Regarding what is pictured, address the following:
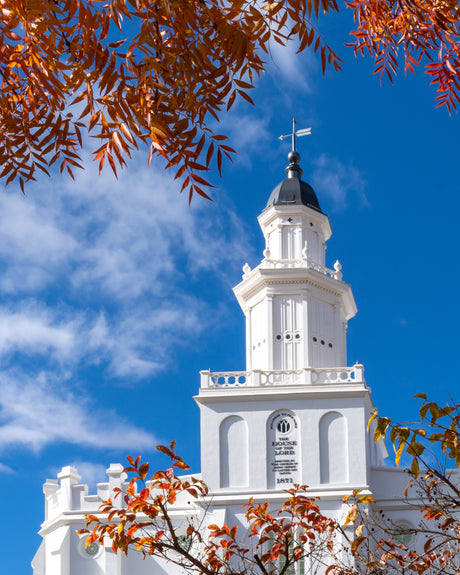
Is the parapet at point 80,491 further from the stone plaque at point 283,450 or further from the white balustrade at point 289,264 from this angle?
the white balustrade at point 289,264

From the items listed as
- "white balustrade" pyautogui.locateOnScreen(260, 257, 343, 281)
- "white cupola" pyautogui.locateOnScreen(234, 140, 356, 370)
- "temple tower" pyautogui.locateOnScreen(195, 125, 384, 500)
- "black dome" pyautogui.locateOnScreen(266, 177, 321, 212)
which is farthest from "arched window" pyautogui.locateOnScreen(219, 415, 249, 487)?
"black dome" pyautogui.locateOnScreen(266, 177, 321, 212)

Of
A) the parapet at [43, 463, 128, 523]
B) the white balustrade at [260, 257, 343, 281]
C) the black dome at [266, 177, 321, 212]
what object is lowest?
the parapet at [43, 463, 128, 523]

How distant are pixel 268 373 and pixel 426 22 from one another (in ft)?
112

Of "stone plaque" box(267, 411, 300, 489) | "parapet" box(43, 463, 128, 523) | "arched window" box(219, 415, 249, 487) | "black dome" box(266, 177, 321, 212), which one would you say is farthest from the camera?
"black dome" box(266, 177, 321, 212)

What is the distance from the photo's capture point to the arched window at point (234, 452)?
4100cm

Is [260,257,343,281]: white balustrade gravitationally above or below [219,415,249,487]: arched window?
above

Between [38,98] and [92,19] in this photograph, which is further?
[38,98]

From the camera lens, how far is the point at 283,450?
4103 centimetres

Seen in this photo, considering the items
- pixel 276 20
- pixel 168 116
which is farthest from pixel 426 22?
pixel 168 116

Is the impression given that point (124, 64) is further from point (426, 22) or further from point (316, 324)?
point (316, 324)

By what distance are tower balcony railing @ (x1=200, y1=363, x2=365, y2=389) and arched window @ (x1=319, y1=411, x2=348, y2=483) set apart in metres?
1.57

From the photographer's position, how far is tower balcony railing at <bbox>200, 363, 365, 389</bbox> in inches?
1656

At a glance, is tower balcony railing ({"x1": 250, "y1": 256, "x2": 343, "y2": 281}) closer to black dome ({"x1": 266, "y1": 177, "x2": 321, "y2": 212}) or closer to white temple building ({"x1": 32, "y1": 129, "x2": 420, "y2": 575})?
white temple building ({"x1": 32, "y1": 129, "x2": 420, "y2": 575})

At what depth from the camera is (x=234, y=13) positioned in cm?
698
